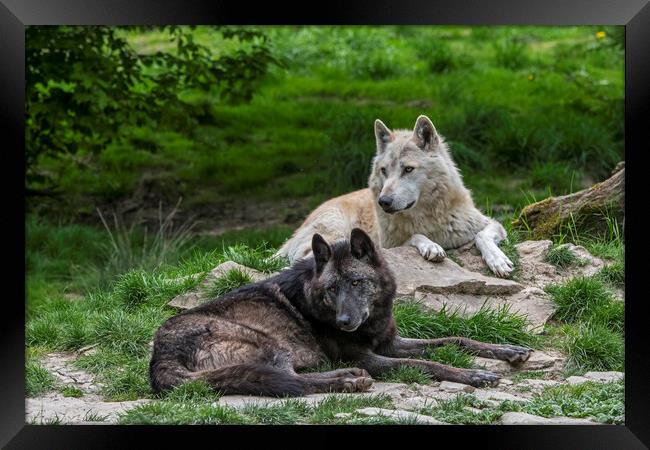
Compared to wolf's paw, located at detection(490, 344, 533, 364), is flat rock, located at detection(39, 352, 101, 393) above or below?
below

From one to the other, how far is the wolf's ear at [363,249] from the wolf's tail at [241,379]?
95 cm

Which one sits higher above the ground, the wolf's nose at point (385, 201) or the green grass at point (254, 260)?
the wolf's nose at point (385, 201)

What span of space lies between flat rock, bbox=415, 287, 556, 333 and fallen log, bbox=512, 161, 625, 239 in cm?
132

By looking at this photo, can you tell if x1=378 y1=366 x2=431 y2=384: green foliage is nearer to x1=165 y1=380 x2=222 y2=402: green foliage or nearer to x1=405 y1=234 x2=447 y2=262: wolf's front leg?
x1=165 y1=380 x2=222 y2=402: green foliage

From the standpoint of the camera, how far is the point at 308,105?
1451cm

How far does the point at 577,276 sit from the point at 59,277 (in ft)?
20.8

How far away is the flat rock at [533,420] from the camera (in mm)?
5953

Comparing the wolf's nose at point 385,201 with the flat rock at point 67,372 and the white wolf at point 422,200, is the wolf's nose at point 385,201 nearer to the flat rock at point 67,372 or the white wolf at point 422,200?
the white wolf at point 422,200

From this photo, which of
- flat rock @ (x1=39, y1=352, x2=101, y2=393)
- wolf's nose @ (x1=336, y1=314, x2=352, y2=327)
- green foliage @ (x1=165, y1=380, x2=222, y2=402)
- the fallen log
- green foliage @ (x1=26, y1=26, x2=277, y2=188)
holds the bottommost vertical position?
flat rock @ (x1=39, y1=352, x2=101, y2=393)

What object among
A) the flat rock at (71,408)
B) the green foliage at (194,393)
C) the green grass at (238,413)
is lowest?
the flat rock at (71,408)

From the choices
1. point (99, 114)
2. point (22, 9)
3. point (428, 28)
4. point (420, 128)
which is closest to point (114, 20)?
point (22, 9)

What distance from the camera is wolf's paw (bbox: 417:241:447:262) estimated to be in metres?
8.20

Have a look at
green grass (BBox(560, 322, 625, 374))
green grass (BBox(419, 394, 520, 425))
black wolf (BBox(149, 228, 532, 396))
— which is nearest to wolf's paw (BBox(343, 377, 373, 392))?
→ black wolf (BBox(149, 228, 532, 396))

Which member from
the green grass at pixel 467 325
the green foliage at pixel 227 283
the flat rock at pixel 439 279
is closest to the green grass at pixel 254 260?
the green foliage at pixel 227 283
